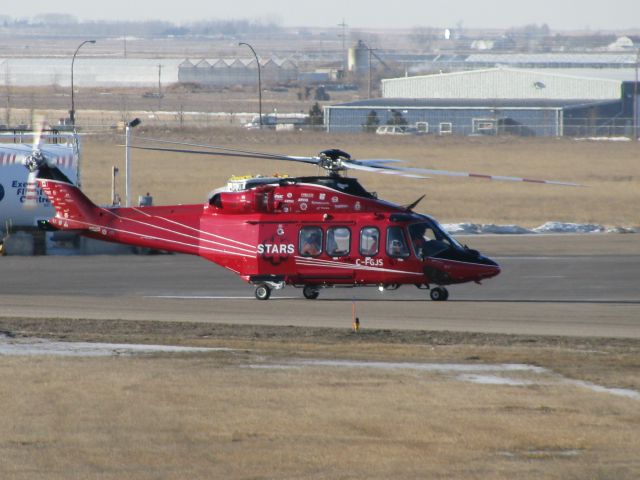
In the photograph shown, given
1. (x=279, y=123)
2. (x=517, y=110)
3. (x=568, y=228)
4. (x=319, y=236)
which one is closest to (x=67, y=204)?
(x=319, y=236)

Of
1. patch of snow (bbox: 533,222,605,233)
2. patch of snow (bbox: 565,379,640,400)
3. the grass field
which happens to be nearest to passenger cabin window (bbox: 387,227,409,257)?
the grass field

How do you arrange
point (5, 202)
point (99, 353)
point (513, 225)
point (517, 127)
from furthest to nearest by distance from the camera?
1. point (517, 127)
2. point (513, 225)
3. point (5, 202)
4. point (99, 353)

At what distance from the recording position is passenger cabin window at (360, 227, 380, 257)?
23.7 m

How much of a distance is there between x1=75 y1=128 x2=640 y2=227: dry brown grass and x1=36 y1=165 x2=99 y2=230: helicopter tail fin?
19442 millimetres

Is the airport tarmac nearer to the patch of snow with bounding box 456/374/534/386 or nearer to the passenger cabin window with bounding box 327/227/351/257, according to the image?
the passenger cabin window with bounding box 327/227/351/257

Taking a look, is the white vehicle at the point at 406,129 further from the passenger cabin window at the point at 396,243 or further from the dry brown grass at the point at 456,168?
the passenger cabin window at the point at 396,243

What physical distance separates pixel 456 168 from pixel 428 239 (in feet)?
122

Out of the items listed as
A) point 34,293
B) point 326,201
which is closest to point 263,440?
point 326,201

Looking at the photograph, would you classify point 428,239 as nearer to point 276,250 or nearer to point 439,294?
point 439,294

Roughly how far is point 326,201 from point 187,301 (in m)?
3.61

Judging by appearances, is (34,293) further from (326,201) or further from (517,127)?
(517,127)

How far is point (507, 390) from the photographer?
1534 cm

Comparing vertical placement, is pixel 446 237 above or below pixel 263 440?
above

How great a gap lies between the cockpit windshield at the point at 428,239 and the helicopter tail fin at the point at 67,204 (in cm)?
722
